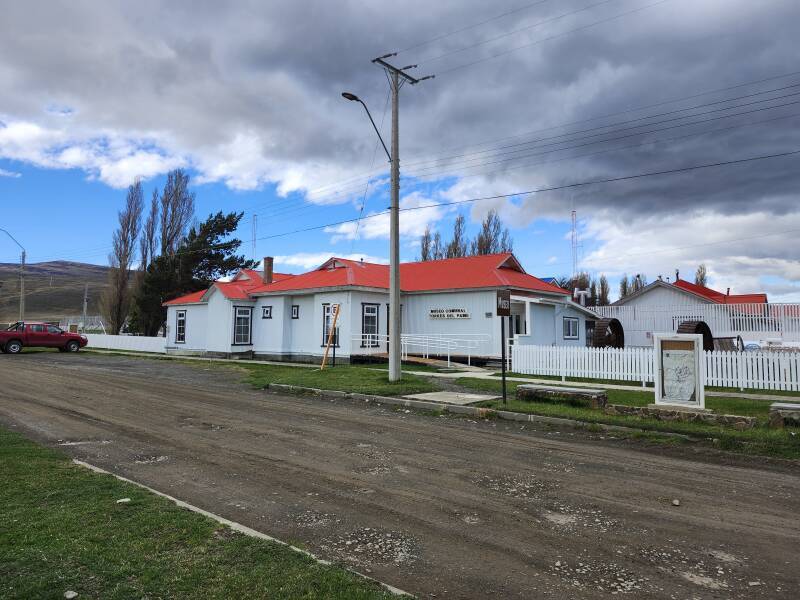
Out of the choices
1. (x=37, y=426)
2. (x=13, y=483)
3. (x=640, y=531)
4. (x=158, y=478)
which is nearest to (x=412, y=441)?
(x=158, y=478)

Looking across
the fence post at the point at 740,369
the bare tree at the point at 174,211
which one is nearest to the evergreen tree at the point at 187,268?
the bare tree at the point at 174,211

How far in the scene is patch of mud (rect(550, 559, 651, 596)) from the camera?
395 cm

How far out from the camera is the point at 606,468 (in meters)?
7.57

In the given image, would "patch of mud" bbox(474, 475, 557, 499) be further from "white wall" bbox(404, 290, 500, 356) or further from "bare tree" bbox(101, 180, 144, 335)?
"bare tree" bbox(101, 180, 144, 335)

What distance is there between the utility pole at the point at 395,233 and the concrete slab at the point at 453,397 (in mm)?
2528

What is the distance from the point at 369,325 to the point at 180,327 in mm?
15591

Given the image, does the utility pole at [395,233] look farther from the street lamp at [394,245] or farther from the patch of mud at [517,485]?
the patch of mud at [517,485]

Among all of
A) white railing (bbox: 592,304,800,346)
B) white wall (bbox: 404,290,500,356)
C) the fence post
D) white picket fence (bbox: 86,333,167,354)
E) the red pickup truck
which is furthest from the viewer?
white picket fence (bbox: 86,333,167,354)

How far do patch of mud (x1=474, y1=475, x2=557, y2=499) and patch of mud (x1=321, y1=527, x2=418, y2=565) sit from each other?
5.98 feet

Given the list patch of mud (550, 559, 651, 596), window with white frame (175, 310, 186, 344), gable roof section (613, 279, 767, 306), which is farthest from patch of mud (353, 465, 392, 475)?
gable roof section (613, 279, 767, 306)

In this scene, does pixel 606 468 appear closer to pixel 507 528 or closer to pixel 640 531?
pixel 640 531

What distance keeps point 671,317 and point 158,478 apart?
3952 cm

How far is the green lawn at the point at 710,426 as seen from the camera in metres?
8.77

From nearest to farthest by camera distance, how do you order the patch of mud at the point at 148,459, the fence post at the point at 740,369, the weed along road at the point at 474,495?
the weed along road at the point at 474,495 < the patch of mud at the point at 148,459 < the fence post at the point at 740,369
